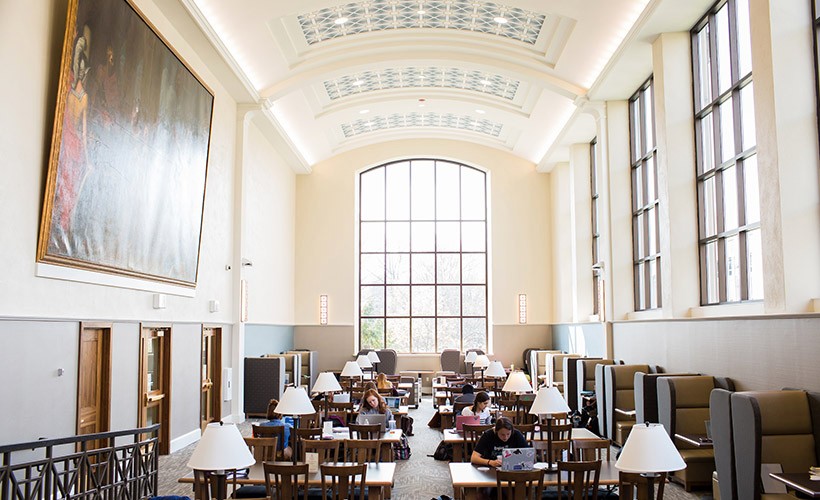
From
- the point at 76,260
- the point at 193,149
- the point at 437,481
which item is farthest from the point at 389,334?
the point at 76,260

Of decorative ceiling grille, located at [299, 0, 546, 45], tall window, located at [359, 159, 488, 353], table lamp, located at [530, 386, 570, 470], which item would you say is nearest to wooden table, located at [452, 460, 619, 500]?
table lamp, located at [530, 386, 570, 470]

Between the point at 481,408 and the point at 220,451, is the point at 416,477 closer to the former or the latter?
→ the point at 481,408

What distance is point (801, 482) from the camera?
5926 millimetres

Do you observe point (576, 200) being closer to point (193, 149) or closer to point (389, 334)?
point (389, 334)

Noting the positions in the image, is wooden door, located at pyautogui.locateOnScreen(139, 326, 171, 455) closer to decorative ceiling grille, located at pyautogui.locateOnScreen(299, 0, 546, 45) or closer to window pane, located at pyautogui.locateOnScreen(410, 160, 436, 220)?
decorative ceiling grille, located at pyautogui.locateOnScreen(299, 0, 546, 45)

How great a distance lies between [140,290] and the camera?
10820 mm

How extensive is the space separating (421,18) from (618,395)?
820 centimetres

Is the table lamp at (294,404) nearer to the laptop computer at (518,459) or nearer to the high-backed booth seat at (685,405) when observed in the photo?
the laptop computer at (518,459)

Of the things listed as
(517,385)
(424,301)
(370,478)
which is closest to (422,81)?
(424,301)

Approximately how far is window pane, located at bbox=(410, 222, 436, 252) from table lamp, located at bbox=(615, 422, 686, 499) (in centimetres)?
1959

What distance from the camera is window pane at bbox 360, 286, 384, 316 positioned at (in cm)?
2409

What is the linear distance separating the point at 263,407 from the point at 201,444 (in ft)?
39.3

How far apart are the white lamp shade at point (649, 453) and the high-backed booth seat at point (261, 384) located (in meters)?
12.6

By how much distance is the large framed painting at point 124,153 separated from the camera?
8156mm
